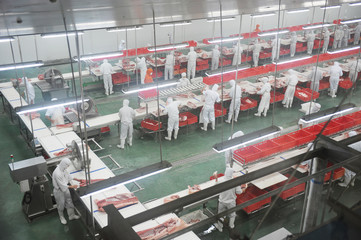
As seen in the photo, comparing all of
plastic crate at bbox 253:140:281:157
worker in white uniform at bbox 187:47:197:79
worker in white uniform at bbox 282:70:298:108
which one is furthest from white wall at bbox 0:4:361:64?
plastic crate at bbox 253:140:281:157

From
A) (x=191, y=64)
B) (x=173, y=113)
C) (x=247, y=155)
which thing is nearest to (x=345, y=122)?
(x=247, y=155)

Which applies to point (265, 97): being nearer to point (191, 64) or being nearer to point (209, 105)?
point (209, 105)

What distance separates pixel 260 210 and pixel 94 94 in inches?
338

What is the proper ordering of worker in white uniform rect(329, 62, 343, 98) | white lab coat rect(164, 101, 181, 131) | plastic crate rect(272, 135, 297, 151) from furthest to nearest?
worker in white uniform rect(329, 62, 343, 98) < white lab coat rect(164, 101, 181, 131) < plastic crate rect(272, 135, 297, 151)

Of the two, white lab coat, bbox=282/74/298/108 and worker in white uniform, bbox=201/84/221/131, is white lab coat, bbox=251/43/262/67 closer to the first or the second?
white lab coat, bbox=282/74/298/108

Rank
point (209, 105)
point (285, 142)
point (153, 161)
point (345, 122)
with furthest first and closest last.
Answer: point (209, 105), point (153, 161), point (345, 122), point (285, 142)

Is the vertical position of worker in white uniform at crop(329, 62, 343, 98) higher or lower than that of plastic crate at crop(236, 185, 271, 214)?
higher

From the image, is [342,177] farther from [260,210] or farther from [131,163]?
[131,163]

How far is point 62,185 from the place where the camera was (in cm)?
726

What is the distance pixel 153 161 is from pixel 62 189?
290cm

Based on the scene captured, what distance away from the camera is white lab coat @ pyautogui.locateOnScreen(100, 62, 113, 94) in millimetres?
13336

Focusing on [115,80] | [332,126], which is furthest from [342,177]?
[115,80]

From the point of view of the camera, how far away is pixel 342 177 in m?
8.08

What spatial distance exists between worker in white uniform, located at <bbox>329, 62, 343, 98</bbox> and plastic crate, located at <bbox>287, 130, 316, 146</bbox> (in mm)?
5280
